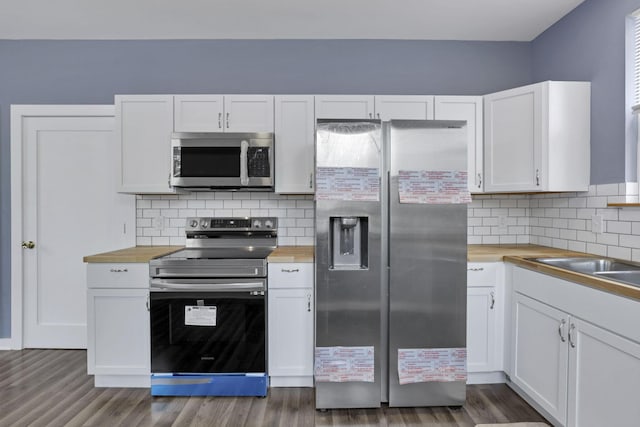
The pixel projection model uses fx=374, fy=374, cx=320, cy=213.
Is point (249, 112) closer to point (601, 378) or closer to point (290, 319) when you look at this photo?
point (290, 319)

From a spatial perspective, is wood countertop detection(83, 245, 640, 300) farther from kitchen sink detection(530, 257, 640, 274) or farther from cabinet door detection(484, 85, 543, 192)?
cabinet door detection(484, 85, 543, 192)

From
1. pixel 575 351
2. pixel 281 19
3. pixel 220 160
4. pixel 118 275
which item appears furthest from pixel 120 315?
pixel 575 351

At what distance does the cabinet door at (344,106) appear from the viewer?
9.26 feet

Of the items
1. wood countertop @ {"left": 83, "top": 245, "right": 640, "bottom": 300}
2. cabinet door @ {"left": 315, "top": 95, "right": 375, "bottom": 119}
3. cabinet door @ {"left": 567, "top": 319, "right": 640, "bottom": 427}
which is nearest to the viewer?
cabinet door @ {"left": 567, "top": 319, "right": 640, "bottom": 427}

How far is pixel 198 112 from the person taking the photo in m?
2.84

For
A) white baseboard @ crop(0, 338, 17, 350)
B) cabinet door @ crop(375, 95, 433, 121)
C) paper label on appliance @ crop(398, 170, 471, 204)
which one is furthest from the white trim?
paper label on appliance @ crop(398, 170, 471, 204)

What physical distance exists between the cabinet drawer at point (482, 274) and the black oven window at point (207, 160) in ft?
5.87

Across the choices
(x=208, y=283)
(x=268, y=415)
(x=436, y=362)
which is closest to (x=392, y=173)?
(x=436, y=362)

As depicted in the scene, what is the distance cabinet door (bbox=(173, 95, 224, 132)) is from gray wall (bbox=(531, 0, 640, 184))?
8.49 ft

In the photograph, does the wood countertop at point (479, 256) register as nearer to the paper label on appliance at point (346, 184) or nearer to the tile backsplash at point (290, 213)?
the tile backsplash at point (290, 213)

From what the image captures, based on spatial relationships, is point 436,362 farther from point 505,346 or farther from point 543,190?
point 543,190

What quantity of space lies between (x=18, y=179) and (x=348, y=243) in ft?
9.58

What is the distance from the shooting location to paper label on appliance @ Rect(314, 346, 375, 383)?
2.28 metres

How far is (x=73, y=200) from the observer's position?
10.7 ft
